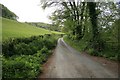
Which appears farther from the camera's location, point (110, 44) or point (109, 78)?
Result: point (110, 44)

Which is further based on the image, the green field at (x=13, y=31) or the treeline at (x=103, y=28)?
the green field at (x=13, y=31)

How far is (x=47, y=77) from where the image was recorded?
10148mm

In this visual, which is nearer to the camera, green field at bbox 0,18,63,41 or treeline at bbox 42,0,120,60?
treeline at bbox 42,0,120,60

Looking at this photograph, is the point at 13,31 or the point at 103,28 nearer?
the point at 103,28

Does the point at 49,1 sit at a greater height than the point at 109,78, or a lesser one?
greater

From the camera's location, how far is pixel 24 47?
54.1 feet

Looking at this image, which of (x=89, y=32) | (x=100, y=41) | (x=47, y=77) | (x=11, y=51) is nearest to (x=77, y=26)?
(x=89, y=32)

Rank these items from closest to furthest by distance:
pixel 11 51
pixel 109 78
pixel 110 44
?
pixel 109 78 → pixel 11 51 → pixel 110 44

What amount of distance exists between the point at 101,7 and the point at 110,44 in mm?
5119

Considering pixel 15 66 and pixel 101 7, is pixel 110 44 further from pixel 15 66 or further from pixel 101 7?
pixel 15 66

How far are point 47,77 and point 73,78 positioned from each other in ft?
5.39

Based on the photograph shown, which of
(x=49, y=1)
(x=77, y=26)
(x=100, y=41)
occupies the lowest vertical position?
(x=100, y=41)

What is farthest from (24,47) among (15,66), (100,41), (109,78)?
(109,78)

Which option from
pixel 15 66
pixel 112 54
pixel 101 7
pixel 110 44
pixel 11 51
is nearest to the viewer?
pixel 15 66
